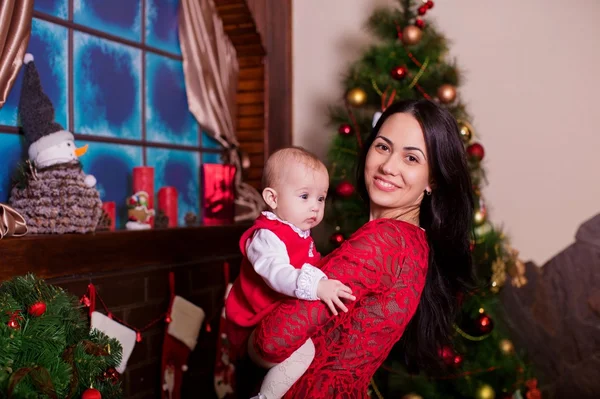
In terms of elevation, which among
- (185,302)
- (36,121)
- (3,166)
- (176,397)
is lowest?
(176,397)

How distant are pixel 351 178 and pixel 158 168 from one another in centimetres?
100

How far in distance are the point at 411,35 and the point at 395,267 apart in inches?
65.9

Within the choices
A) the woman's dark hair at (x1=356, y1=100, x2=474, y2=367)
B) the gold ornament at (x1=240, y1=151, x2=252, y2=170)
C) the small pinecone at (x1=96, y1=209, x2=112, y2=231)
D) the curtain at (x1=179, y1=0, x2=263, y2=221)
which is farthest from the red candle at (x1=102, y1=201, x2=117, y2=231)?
the woman's dark hair at (x1=356, y1=100, x2=474, y2=367)

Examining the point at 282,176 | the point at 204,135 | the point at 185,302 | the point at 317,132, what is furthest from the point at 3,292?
the point at 317,132

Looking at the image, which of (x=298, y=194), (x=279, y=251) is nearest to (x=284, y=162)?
(x=298, y=194)

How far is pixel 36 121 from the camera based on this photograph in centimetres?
233

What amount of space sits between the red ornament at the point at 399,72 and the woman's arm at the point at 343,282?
4.84ft

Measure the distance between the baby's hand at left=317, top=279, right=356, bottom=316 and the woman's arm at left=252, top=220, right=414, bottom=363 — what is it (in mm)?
32

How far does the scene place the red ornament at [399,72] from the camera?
294cm

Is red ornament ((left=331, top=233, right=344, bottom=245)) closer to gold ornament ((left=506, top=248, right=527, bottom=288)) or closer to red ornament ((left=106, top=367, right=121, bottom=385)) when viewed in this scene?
gold ornament ((left=506, top=248, right=527, bottom=288))

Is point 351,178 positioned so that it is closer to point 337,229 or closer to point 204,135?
point 337,229

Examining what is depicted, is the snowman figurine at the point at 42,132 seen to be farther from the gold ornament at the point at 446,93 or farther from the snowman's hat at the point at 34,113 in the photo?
the gold ornament at the point at 446,93

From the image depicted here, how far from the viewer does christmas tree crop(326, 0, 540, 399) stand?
2947 millimetres

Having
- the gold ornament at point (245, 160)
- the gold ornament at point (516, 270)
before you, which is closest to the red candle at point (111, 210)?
the gold ornament at point (245, 160)
